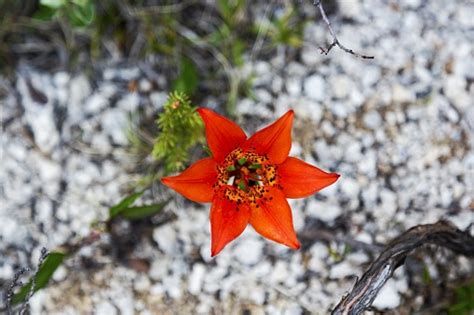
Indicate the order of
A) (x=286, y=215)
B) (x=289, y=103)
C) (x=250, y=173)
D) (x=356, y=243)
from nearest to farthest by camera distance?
(x=286, y=215), (x=250, y=173), (x=356, y=243), (x=289, y=103)

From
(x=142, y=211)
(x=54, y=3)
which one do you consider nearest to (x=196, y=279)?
(x=142, y=211)

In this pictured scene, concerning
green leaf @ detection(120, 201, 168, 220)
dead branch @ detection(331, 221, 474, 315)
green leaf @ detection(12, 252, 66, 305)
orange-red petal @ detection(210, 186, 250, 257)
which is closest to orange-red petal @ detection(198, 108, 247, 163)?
orange-red petal @ detection(210, 186, 250, 257)

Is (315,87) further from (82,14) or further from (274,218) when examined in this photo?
(82,14)

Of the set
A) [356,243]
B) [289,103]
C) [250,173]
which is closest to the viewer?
[250,173]

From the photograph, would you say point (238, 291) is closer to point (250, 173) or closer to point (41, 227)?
point (250, 173)

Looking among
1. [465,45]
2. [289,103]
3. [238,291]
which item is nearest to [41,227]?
[238,291]

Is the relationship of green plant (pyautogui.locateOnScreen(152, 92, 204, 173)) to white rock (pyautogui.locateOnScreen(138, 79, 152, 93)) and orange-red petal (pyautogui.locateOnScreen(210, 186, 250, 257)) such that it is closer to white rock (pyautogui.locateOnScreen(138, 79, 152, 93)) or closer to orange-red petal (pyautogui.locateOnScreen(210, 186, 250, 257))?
orange-red petal (pyautogui.locateOnScreen(210, 186, 250, 257))
